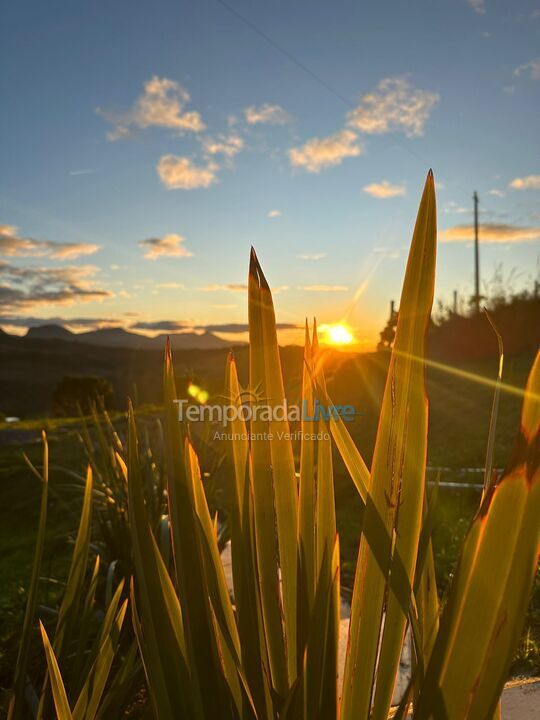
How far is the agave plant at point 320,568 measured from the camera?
1.53 ft

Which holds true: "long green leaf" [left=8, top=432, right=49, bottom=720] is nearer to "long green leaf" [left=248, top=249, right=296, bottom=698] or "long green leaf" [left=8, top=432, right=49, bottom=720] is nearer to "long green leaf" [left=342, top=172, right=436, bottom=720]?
"long green leaf" [left=248, top=249, right=296, bottom=698]

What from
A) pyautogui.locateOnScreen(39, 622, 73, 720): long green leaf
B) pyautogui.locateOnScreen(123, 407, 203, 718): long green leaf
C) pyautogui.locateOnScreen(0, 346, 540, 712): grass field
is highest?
pyautogui.locateOnScreen(123, 407, 203, 718): long green leaf

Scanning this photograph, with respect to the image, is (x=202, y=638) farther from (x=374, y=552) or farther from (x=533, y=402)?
(x=533, y=402)

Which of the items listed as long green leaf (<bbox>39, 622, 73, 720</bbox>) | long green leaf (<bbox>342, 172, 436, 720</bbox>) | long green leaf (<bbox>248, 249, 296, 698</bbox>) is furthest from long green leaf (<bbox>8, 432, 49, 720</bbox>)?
long green leaf (<bbox>342, 172, 436, 720</bbox>)

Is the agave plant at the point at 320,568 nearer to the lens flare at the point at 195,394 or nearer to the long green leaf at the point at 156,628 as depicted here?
the long green leaf at the point at 156,628

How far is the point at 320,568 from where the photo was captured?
60 centimetres

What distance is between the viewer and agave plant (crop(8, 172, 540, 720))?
0.47 meters

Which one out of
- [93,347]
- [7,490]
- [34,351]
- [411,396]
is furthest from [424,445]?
[93,347]

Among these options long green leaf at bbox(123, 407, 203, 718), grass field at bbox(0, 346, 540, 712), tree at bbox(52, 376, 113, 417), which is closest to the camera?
long green leaf at bbox(123, 407, 203, 718)

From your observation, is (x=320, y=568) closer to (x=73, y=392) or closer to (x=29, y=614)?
(x=29, y=614)

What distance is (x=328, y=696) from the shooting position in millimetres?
604

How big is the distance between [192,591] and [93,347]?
4490cm

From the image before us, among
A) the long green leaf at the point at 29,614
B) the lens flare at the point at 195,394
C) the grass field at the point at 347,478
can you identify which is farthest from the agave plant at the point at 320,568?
the lens flare at the point at 195,394

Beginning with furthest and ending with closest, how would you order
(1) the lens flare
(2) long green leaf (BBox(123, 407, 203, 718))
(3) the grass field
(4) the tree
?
(4) the tree → (1) the lens flare → (3) the grass field → (2) long green leaf (BBox(123, 407, 203, 718))
